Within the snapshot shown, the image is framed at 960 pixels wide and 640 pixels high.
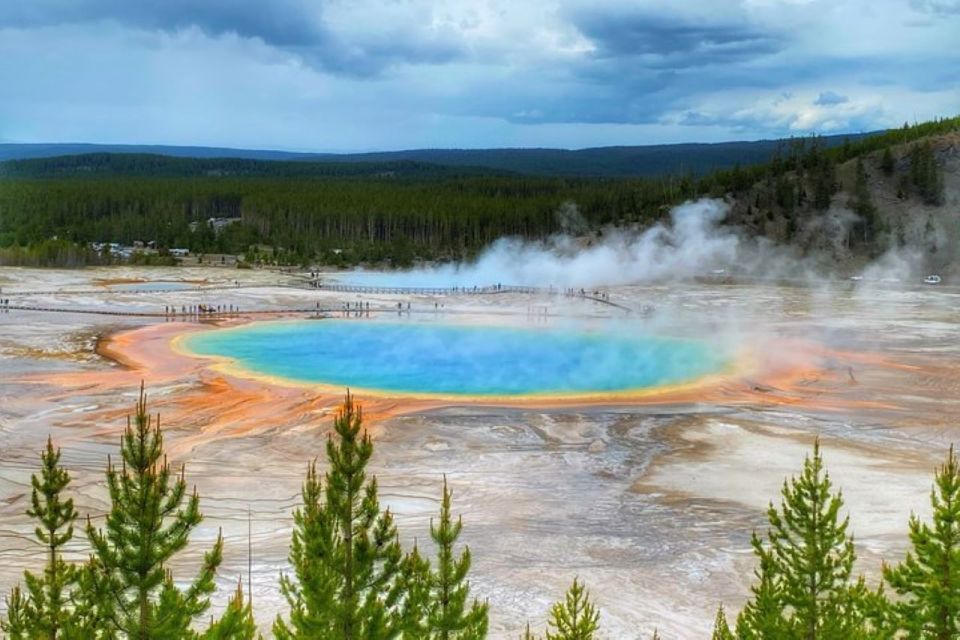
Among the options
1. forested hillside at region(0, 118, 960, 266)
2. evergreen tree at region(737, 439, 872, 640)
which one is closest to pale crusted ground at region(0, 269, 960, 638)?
evergreen tree at region(737, 439, 872, 640)

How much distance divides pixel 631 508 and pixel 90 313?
4311 centimetres

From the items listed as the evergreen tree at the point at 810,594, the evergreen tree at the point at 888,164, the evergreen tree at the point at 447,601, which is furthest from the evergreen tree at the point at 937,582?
the evergreen tree at the point at 888,164

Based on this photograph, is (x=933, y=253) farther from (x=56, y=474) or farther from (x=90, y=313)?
(x=56, y=474)

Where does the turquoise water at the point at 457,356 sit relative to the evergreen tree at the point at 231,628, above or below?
below

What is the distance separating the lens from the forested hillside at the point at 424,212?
9144cm

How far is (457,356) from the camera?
43312 millimetres

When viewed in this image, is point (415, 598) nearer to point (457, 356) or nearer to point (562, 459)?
point (562, 459)

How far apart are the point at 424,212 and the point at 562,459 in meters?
83.1

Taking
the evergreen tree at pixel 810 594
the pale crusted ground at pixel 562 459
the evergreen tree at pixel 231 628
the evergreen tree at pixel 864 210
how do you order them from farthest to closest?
the evergreen tree at pixel 864 210
the pale crusted ground at pixel 562 459
the evergreen tree at pixel 810 594
the evergreen tree at pixel 231 628

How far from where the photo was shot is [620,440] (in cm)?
2747

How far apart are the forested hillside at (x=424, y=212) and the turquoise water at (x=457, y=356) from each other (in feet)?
142

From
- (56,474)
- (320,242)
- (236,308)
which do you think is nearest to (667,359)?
(236,308)

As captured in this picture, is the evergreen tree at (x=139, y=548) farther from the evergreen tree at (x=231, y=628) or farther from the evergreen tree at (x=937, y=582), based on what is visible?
the evergreen tree at (x=937, y=582)

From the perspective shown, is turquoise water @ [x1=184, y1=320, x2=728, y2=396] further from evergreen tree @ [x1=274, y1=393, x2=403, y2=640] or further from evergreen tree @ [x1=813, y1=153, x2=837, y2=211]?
evergreen tree @ [x1=813, y1=153, x2=837, y2=211]
